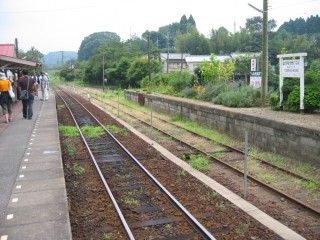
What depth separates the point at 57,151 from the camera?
9.90 meters

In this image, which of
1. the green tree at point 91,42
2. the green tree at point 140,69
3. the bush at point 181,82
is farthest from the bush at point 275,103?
the green tree at point 91,42

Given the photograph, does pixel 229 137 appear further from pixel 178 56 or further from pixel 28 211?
pixel 178 56

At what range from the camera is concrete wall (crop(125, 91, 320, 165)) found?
357 inches

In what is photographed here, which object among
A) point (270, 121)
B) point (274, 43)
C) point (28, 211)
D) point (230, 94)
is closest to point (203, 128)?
point (230, 94)

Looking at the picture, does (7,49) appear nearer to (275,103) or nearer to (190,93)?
(190,93)

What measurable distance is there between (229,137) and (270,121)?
2.85 m

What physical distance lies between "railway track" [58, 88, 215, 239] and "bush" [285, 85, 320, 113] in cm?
571

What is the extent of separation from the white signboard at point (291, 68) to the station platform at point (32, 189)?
761 cm

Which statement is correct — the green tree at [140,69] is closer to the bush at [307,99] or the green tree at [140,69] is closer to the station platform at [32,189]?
the bush at [307,99]

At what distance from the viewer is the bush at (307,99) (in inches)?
468

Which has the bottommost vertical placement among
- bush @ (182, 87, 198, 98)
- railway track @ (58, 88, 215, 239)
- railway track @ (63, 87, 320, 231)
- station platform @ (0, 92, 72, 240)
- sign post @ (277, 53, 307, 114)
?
railway track @ (63, 87, 320, 231)

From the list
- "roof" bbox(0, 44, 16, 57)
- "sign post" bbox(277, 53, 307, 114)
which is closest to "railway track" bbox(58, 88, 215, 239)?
"sign post" bbox(277, 53, 307, 114)

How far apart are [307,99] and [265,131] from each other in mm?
2099

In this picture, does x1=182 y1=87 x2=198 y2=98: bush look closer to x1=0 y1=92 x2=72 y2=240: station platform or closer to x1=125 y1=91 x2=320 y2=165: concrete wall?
x1=125 y1=91 x2=320 y2=165: concrete wall
